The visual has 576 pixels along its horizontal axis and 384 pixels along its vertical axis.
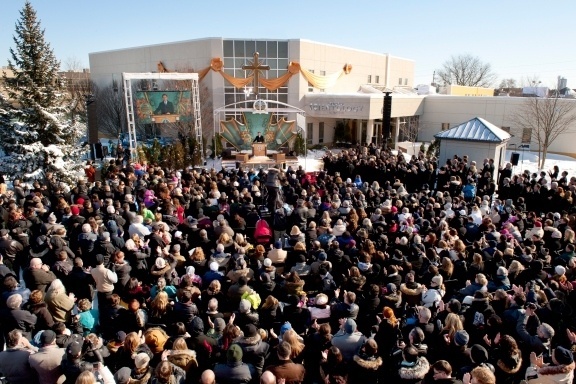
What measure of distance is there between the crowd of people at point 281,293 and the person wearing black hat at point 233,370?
0.01 m

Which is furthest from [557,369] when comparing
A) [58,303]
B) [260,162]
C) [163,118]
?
[260,162]

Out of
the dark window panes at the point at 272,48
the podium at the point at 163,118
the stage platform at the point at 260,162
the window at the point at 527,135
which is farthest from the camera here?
the dark window panes at the point at 272,48

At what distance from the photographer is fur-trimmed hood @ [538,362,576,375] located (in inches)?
175

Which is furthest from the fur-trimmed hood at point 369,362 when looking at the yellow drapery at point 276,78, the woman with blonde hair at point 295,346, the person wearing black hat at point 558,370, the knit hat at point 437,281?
the yellow drapery at point 276,78

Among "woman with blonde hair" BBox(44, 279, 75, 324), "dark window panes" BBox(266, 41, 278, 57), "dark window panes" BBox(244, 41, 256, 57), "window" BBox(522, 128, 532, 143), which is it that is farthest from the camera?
"dark window panes" BBox(266, 41, 278, 57)

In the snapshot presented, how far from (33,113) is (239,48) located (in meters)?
18.3

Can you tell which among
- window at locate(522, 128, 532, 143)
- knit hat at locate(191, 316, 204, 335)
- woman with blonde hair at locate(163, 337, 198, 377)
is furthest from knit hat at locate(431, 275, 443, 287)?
window at locate(522, 128, 532, 143)

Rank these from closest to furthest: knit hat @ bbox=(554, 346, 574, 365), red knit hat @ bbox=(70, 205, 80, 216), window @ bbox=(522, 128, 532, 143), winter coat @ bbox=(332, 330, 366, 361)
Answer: knit hat @ bbox=(554, 346, 574, 365) < winter coat @ bbox=(332, 330, 366, 361) < red knit hat @ bbox=(70, 205, 80, 216) < window @ bbox=(522, 128, 532, 143)

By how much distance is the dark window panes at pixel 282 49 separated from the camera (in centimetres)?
3139

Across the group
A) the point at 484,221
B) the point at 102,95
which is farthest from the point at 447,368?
the point at 102,95

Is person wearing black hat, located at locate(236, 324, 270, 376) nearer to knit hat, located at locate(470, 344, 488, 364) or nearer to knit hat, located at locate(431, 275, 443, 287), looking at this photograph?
knit hat, located at locate(470, 344, 488, 364)

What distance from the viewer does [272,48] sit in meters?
31.4

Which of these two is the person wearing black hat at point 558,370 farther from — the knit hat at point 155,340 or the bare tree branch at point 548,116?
the bare tree branch at point 548,116

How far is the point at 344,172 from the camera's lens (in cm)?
1777
